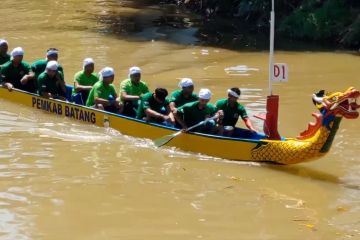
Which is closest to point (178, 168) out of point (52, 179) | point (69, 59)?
point (52, 179)

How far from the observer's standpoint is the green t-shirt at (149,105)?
12.6 meters

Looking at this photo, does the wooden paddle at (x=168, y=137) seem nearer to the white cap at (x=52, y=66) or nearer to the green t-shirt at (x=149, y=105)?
the green t-shirt at (x=149, y=105)

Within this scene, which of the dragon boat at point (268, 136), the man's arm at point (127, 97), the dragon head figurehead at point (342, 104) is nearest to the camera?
the dragon head figurehead at point (342, 104)

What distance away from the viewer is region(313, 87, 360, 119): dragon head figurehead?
10.1 m

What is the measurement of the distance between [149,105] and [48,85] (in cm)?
329

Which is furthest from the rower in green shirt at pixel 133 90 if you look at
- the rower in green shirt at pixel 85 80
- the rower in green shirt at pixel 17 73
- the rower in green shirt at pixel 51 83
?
the rower in green shirt at pixel 17 73

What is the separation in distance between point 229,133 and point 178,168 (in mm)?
1243

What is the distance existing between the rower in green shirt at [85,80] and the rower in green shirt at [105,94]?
0.81 m

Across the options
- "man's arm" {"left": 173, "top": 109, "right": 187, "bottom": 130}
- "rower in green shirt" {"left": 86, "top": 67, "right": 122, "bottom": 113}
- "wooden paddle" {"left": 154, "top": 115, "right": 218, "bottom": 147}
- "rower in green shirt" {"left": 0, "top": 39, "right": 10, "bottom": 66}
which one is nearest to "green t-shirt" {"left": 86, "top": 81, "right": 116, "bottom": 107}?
"rower in green shirt" {"left": 86, "top": 67, "right": 122, "bottom": 113}

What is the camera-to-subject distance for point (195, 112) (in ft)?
39.4

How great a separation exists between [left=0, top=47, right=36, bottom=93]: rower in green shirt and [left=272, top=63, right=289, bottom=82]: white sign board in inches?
265

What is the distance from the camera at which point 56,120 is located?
1434cm

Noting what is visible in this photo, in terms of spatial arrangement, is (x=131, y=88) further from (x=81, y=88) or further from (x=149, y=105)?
(x=81, y=88)

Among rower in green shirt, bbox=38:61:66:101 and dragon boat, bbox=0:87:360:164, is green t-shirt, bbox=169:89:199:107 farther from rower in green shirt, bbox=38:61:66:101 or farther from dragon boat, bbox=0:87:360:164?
rower in green shirt, bbox=38:61:66:101
